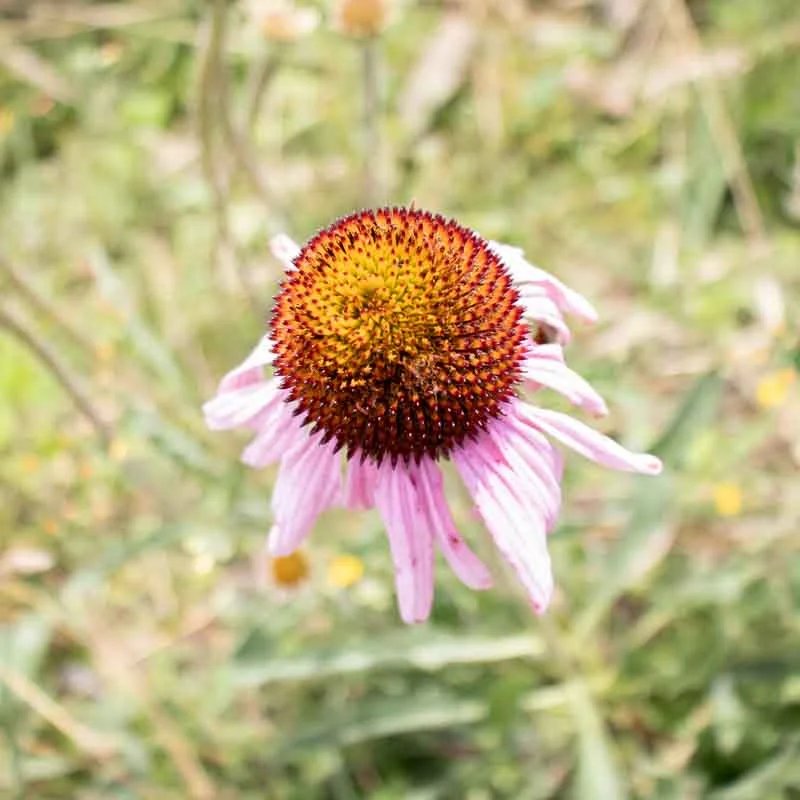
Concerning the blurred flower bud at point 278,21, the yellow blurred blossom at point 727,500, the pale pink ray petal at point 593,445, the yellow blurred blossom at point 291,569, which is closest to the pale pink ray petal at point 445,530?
the pale pink ray petal at point 593,445

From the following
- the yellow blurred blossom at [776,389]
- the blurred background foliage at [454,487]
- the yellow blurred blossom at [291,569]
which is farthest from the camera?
the yellow blurred blossom at [776,389]

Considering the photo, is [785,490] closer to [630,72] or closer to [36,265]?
[630,72]

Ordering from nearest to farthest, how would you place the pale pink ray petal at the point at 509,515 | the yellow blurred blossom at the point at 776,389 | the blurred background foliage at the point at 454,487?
the pale pink ray petal at the point at 509,515 < the blurred background foliage at the point at 454,487 < the yellow blurred blossom at the point at 776,389

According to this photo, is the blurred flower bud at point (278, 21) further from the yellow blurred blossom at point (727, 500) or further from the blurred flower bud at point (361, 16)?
the yellow blurred blossom at point (727, 500)

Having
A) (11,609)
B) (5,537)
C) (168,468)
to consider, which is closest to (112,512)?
(5,537)

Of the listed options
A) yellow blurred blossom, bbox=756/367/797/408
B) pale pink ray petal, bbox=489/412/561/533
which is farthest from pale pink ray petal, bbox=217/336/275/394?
yellow blurred blossom, bbox=756/367/797/408

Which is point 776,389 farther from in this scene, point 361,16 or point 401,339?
point 401,339

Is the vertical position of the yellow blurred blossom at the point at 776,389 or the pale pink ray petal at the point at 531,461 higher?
the pale pink ray petal at the point at 531,461
